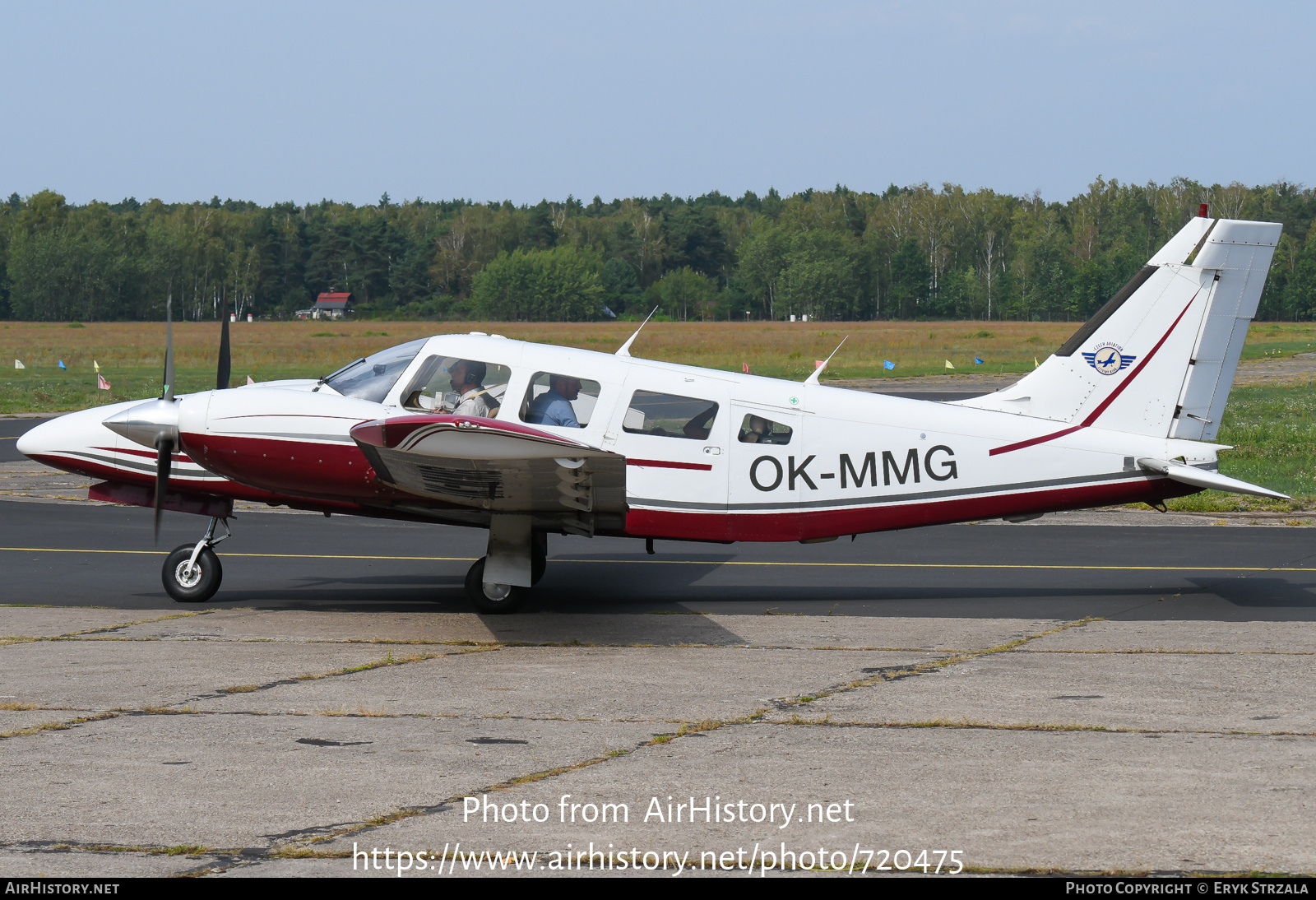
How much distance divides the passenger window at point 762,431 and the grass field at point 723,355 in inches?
395

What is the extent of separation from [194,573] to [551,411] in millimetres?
4056

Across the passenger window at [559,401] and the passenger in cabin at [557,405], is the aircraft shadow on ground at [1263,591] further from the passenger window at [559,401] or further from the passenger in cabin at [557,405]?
the passenger in cabin at [557,405]

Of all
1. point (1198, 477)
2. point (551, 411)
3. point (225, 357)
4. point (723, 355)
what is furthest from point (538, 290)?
point (1198, 477)

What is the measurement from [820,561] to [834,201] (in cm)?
16755

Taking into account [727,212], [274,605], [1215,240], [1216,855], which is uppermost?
[727,212]

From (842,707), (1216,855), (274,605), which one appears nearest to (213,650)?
(274,605)

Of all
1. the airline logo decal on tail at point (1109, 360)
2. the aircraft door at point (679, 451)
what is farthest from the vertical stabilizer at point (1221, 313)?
the aircraft door at point (679, 451)

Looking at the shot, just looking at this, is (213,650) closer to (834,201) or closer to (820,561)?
(820,561)

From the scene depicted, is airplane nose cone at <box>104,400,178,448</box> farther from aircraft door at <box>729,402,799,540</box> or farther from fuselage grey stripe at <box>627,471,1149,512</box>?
aircraft door at <box>729,402,799,540</box>

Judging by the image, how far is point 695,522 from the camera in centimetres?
1125

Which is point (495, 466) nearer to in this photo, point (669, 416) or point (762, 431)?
point (669, 416)

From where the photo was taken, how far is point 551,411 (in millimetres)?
10953

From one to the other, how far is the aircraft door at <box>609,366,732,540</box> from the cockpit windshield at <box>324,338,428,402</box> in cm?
211

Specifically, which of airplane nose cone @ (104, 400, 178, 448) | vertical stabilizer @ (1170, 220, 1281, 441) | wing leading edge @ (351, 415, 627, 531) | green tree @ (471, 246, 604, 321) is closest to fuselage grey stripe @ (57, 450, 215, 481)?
airplane nose cone @ (104, 400, 178, 448)
